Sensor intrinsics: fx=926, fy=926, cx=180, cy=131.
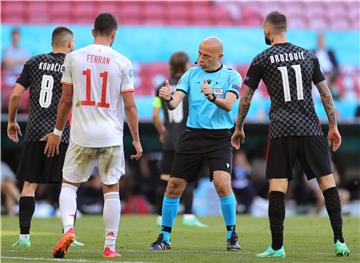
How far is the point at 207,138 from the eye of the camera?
391 inches

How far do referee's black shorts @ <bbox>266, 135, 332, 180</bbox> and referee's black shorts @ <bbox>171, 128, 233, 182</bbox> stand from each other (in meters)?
0.95

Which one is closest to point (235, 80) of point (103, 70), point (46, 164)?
point (103, 70)

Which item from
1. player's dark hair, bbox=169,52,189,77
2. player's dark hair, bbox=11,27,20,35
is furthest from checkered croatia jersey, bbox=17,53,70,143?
player's dark hair, bbox=11,27,20,35

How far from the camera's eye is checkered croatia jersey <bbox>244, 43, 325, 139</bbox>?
354 inches

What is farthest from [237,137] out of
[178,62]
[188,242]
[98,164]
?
[178,62]

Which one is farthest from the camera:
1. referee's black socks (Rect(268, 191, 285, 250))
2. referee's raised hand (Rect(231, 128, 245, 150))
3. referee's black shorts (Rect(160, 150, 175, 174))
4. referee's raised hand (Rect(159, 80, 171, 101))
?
referee's black shorts (Rect(160, 150, 175, 174))

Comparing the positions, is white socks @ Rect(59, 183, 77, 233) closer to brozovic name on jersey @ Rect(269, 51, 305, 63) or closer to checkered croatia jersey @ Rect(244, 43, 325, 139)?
checkered croatia jersey @ Rect(244, 43, 325, 139)

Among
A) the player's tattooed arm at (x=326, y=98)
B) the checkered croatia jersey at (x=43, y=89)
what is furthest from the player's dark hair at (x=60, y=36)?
the player's tattooed arm at (x=326, y=98)

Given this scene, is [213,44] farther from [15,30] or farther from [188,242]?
[15,30]

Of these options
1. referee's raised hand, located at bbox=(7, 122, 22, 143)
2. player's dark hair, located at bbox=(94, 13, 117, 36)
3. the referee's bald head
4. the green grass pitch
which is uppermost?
player's dark hair, located at bbox=(94, 13, 117, 36)

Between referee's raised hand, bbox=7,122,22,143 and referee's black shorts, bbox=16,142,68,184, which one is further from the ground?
referee's raised hand, bbox=7,122,22,143

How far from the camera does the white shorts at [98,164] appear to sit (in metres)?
8.84

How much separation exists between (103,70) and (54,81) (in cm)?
182

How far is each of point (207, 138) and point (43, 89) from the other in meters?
1.97
